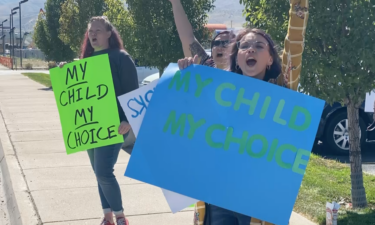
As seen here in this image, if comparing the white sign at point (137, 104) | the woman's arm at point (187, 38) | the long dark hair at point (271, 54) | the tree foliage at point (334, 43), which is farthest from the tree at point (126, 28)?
the long dark hair at point (271, 54)

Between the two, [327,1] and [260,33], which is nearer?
[260,33]

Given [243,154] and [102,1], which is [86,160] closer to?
[243,154]

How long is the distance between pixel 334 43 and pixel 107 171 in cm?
214

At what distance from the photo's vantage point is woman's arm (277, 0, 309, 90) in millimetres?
2711

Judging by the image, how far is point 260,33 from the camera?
2.71m

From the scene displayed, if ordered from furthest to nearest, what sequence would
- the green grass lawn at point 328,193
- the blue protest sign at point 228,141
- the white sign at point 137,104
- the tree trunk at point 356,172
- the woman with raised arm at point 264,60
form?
the tree trunk at point 356,172 < the green grass lawn at point 328,193 < the white sign at point 137,104 < the woman with raised arm at point 264,60 < the blue protest sign at point 228,141

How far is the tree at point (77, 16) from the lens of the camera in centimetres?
1473

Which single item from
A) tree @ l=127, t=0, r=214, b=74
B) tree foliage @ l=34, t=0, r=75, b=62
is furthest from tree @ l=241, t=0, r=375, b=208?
tree foliage @ l=34, t=0, r=75, b=62

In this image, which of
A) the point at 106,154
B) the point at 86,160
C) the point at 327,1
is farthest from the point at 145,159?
Result: the point at 86,160

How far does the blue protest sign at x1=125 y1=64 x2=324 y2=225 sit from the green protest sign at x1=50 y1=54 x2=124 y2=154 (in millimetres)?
1388

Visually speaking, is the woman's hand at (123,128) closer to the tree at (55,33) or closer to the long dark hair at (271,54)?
the long dark hair at (271,54)

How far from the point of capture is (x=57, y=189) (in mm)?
5898

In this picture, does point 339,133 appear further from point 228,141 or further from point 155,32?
point 228,141

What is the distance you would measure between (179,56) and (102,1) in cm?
759
